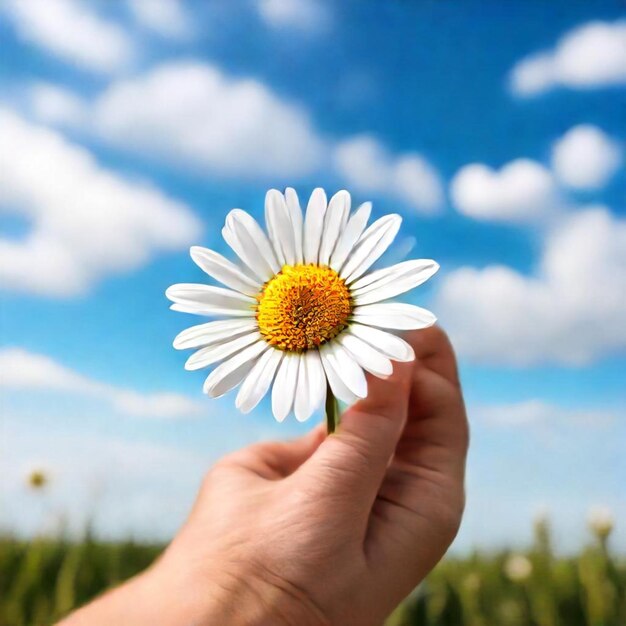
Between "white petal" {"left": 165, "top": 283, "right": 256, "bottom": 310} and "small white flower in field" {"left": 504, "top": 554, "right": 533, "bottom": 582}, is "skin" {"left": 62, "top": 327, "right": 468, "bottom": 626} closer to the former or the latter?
"white petal" {"left": 165, "top": 283, "right": 256, "bottom": 310}

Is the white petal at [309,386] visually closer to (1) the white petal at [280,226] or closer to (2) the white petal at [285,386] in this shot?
(2) the white petal at [285,386]

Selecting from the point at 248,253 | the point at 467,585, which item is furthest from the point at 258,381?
the point at 467,585

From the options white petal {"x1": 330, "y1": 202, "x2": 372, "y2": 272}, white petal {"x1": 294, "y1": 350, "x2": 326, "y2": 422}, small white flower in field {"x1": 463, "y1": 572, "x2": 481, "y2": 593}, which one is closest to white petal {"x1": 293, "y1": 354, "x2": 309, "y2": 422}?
white petal {"x1": 294, "y1": 350, "x2": 326, "y2": 422}

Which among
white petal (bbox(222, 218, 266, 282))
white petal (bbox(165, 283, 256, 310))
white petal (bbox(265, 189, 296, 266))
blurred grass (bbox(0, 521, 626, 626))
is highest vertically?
white petal (bbox(265, 189, 296, 266))


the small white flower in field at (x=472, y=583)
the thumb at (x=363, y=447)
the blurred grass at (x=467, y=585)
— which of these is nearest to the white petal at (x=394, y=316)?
the thumb at (x=363, y=447)

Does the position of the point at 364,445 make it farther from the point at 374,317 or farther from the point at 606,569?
the point at 606,569

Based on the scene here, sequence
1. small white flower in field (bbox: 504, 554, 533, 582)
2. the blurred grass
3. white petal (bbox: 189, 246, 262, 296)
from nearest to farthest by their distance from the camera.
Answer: white petal (bbox: 189, 246, 262, 296), the blurred grass, small white flower in field (bbox: 504, 554, 533, 582)
